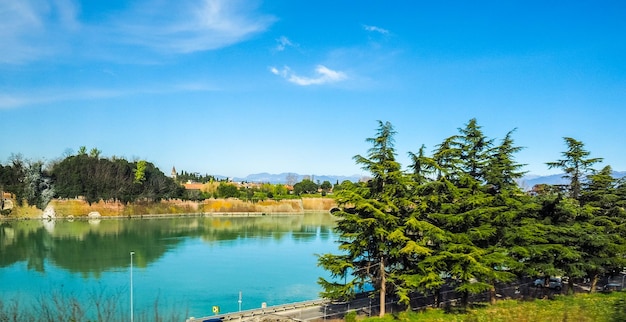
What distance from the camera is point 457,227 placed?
21719 mm

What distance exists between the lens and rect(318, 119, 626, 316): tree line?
794 inches

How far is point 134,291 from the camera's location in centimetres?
3156

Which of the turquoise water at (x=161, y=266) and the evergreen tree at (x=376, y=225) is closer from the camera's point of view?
the evergreen tree at (x=376, y=225)

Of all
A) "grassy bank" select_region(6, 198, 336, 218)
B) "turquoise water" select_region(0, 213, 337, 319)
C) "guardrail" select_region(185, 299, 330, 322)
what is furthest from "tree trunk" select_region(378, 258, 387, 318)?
"grassy bank" select_region(6, 198, 336, 218)

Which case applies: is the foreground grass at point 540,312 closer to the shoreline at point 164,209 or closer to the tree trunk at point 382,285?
the tree trunk at point 382,285

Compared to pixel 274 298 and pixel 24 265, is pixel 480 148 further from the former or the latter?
pixel 24 265

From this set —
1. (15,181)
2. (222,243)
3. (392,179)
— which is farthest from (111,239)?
(392,179)

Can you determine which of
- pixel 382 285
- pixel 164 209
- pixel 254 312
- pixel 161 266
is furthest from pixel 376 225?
pixel 164 209

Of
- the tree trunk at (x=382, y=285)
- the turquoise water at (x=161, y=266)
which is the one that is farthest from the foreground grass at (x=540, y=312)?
the turquoise water at (x=161, y=266)

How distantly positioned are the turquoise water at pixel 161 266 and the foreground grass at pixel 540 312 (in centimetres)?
990

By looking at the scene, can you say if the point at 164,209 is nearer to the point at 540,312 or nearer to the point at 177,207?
the point at 177,207

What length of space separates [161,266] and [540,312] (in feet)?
106

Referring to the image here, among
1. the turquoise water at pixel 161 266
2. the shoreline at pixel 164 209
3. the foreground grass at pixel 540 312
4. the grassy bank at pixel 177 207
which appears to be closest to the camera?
the foreground grass at pixel 540 312

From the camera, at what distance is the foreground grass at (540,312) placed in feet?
60.5
